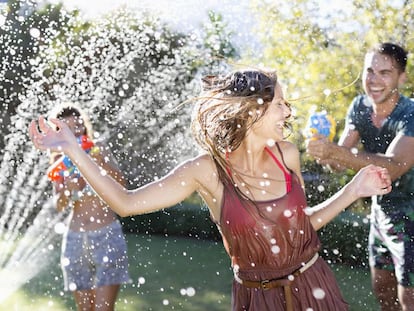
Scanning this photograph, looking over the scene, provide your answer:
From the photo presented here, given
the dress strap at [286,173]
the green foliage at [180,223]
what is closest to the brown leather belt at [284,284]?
the dress strap at [286,173]

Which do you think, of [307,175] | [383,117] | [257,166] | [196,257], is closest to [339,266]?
[196,257]

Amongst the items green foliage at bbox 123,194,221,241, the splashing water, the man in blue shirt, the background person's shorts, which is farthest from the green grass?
the splashing water

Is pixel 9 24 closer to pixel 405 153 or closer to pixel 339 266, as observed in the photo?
pixel 339 266

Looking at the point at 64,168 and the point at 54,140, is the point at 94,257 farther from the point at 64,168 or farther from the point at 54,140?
the point at 54,140

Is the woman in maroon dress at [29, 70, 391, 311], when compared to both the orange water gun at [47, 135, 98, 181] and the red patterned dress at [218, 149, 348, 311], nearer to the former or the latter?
the red patterned dress at [218, 149, 348, 311]

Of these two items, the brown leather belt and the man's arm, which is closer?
the brown leather belt

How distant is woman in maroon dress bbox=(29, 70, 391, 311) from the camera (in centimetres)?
264

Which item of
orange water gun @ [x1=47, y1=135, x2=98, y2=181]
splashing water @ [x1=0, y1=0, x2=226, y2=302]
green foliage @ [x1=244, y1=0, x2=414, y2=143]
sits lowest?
orange water gun @ [x1=47, y1=135, x2=98, y2=181]

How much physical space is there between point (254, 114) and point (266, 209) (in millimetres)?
347

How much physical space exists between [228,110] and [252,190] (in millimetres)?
302

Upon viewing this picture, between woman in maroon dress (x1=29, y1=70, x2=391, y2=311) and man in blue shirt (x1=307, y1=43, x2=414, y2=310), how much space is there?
0.87 metres

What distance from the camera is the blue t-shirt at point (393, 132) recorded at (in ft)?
12.9

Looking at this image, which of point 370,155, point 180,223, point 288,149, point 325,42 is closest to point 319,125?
point 370,155

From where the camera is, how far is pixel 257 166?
9.32 feet
